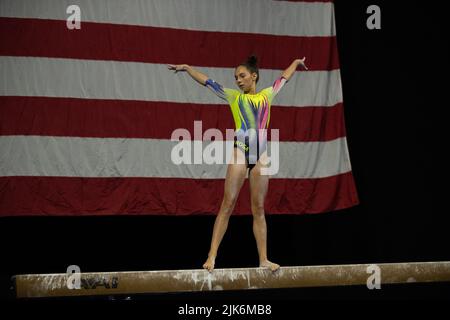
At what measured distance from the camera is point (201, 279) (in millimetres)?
4328

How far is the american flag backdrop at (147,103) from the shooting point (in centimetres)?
540

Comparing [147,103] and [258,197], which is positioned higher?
[147,103]

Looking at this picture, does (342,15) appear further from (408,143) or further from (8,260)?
(8,260)

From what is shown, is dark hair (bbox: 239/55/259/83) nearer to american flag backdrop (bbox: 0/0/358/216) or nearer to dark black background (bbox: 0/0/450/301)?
american flag backdrop (bbox: 0/0/358/216)

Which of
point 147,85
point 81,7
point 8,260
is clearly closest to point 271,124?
point 147,85

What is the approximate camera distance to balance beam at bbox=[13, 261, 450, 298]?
414 cm

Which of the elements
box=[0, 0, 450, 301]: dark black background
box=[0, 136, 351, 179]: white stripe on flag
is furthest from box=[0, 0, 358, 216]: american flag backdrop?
box=[0, 0, 450, 301]: dark black background

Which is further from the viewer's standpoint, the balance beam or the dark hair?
the dark hair

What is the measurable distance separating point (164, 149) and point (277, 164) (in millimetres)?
1060

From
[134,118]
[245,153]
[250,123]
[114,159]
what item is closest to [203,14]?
[134,118]

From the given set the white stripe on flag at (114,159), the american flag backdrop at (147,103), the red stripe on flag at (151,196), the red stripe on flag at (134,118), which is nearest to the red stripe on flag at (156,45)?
the american flag backdrop at (147,103)

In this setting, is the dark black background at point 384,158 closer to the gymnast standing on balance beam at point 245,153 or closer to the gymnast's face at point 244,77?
the gymnast standing on balance beam at point 245,153

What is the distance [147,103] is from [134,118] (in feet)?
0.59

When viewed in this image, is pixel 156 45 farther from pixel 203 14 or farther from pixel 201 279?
pixel 201 279
